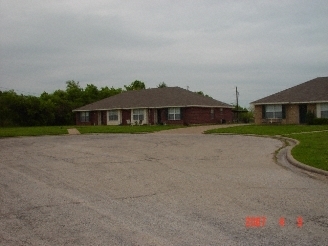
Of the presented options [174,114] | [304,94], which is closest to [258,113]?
[304,94]

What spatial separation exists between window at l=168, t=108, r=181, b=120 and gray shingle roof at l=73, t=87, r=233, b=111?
30.9 inches

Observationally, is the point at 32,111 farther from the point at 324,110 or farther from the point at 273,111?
the point at 324,110

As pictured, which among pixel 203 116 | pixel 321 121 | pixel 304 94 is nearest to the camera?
pixel 321 121

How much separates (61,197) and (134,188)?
1626 mm

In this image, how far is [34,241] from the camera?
5.00 metres

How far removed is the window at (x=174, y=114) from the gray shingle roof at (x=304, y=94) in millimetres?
9651

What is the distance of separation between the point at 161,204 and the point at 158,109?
41289 millimetres

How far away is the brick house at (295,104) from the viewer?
37.1 metres

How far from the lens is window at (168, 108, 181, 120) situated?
4591 cm

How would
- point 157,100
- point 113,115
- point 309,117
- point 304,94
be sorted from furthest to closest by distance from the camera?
point 113,115 → point 157,100 → point 304,94 → point 309,117

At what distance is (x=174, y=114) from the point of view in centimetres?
4616

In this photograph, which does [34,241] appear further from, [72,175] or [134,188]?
[72,175]

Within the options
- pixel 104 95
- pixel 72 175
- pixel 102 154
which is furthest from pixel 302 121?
pixel 104 95

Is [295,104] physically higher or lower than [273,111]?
higher
